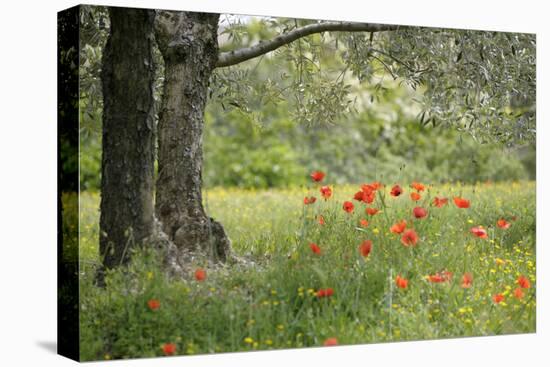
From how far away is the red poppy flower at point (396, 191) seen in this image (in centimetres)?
720

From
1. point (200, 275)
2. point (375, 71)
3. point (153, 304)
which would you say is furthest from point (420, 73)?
point (153, 304)

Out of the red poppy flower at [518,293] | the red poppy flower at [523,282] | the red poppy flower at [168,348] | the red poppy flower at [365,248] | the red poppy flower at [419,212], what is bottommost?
the red poppy flower at [168,348]

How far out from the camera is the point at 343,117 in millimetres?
7215

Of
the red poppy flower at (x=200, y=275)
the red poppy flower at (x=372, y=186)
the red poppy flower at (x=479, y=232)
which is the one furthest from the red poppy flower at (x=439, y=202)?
the red poppy flower at (x=200, y=275)

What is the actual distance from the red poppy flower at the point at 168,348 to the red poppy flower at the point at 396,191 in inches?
84.8

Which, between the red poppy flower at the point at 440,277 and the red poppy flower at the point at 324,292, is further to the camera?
the red poppy flower at the point at 440,277

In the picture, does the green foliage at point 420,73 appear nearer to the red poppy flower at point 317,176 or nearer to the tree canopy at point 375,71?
the tree canopy at point 375,71

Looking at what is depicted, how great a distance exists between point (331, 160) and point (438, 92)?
1040 millimetres

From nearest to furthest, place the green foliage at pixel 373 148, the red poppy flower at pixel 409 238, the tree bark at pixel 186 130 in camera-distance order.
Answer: the tree bark at pixel 186 130 < the red poppy flower at pixel 409 238 < the green foliage at pixel 373 148

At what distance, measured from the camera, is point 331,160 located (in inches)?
303

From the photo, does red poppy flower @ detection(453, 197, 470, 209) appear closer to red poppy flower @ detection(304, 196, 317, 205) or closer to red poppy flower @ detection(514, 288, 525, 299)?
red poppy flower @ detection(514, 288, 525, 299)

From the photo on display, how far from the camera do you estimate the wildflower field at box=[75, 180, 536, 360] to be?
6.18m

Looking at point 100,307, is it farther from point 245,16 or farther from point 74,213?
point 245,16

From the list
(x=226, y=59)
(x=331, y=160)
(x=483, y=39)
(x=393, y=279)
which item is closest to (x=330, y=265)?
(x=393, y=279)
